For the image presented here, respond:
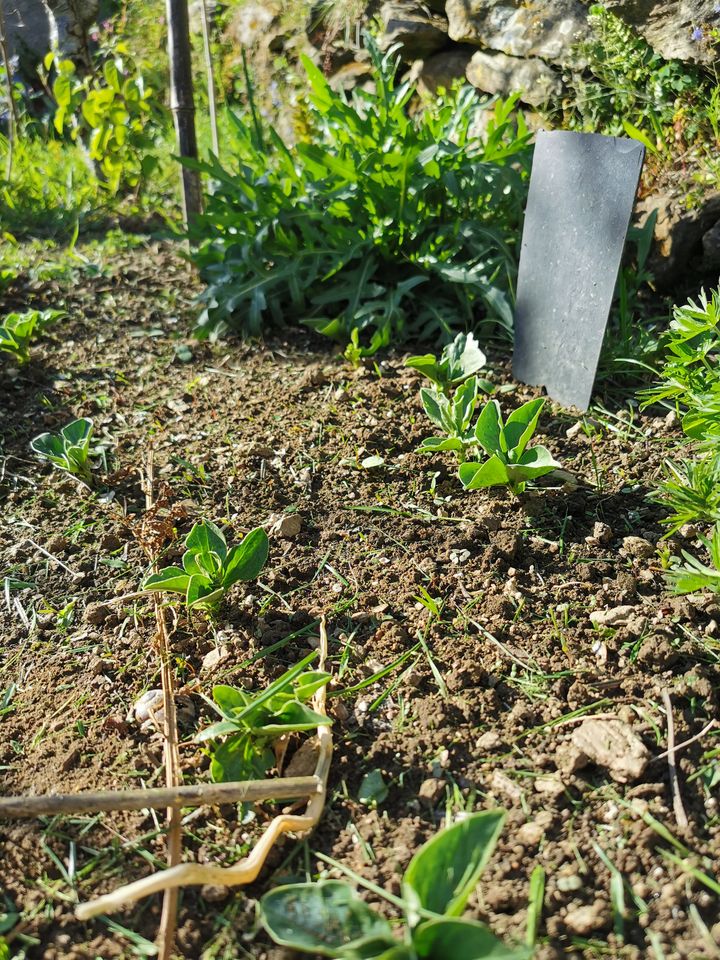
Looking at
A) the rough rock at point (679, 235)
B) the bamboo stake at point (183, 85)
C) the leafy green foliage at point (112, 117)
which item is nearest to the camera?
the rough rock at point (679, 235)

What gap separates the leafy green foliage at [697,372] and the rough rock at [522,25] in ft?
5.64

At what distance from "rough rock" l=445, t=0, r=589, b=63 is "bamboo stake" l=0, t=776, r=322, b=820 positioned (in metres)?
3.07

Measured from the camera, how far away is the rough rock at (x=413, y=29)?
3.88 metres

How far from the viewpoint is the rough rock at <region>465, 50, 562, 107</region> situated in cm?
338

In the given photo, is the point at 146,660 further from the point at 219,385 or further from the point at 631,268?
the point at 631,268

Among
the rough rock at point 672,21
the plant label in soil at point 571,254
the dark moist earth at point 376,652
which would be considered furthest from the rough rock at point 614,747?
the rough rock at point 672,21

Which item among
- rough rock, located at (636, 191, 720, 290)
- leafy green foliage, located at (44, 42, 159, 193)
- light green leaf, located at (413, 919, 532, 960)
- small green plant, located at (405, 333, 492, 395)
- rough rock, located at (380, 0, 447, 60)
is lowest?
light green leaf, located at (413, 919, 532, 960)

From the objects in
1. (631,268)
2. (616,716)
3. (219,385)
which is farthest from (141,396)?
(616,716)

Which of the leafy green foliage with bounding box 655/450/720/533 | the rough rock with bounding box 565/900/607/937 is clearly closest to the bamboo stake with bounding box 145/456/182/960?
the rough rock with bounding box 565/900/607/937

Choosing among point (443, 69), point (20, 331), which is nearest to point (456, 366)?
point (20, 331)

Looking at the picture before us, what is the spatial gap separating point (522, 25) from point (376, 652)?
2.90 meters

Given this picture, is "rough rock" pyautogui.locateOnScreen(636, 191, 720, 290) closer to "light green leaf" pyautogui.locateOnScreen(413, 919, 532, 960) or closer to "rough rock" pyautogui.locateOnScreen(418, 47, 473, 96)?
"rough rock" pyautogui.locateOnScreen(418, 47, 473, 96)

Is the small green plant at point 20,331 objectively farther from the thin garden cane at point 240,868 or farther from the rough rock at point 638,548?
the rough rock at point 638,548

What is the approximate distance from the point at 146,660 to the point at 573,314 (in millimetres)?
1506
